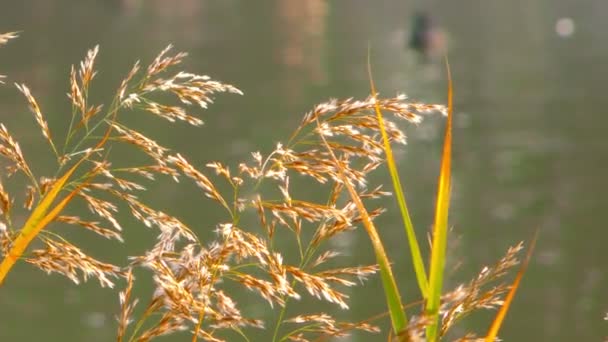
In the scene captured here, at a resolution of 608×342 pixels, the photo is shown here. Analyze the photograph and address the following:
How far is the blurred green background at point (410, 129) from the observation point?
46.7 feet

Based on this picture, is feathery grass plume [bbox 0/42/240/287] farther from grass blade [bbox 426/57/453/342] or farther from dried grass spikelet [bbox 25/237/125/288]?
grass blade [bbox 426/57/453/342]

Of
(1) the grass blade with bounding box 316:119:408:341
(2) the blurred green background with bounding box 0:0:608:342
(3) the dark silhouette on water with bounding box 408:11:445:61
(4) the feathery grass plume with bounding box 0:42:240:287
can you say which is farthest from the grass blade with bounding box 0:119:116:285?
(3) the dark silhouette on water with bounding box 408:11:445:61

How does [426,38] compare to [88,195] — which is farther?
[426,38]

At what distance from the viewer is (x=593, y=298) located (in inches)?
553

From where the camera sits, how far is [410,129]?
2411 cm

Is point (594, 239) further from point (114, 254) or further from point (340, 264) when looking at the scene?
point (114, 254)

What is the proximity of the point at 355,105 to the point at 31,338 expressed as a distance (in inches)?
479

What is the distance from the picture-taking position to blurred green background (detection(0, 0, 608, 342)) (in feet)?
46.7

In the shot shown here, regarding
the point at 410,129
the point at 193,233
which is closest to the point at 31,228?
the point at 193,233

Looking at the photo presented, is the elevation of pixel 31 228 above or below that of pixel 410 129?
above

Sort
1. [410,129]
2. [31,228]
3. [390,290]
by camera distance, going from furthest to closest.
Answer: [410,129]
[31,228]
[390,290]

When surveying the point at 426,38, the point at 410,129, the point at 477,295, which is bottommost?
the point at 426,38

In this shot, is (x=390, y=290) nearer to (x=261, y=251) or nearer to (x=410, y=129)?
(x=261, y=251)

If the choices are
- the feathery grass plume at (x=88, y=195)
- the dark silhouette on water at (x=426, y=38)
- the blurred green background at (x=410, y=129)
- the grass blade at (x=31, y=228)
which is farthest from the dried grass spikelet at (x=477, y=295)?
the dark silhouette on water at (x=426, y=38)
